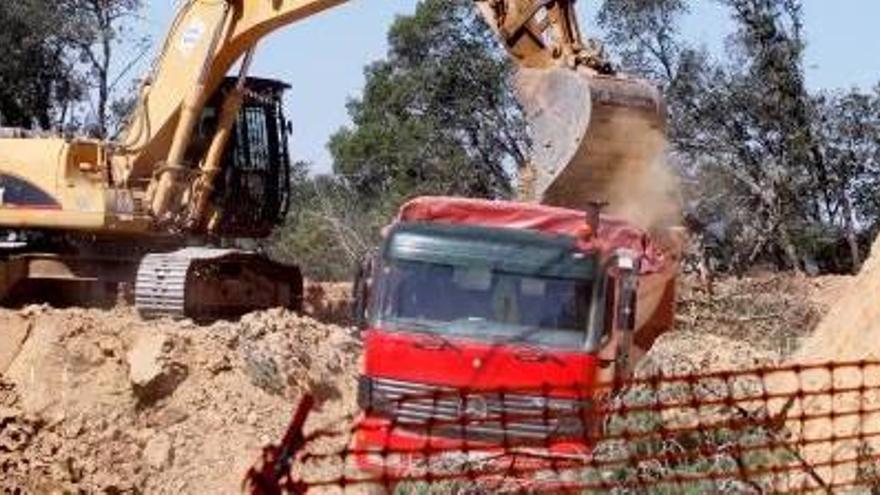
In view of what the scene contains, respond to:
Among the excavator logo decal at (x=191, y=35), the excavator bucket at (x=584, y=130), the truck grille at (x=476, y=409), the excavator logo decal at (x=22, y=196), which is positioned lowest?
the truck grille at (x=476, y=409)

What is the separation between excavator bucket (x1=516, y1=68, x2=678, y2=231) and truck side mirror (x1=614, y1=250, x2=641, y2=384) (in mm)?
3117

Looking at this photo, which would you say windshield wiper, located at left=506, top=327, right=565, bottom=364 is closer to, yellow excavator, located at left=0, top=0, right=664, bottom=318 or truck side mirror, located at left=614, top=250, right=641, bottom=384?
truck side mirror, located at left=614, top=250, right=641, bottom=384

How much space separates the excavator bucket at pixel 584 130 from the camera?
15.4 meters

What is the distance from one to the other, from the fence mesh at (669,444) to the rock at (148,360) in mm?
5830

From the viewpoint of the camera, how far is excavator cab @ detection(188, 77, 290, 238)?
19703mm

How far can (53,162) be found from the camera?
18.5 meters

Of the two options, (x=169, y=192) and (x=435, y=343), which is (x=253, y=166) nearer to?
(x=169, y=192)

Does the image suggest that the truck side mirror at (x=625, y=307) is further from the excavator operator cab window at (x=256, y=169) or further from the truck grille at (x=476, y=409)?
the excavator operator cab window at (x=256, y=169)

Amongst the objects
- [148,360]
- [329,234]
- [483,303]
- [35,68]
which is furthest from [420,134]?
[483,303]

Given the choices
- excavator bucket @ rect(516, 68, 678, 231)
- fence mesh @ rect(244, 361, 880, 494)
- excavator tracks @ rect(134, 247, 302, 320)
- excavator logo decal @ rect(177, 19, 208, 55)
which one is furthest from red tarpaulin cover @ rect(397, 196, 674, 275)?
excavator logo decal @ rect(177, 19, 208, 55)

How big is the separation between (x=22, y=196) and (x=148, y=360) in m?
3.84

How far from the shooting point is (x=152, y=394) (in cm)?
1559

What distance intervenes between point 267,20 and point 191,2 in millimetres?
1093

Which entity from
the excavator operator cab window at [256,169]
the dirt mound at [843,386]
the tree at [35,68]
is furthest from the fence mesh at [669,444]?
the tree at [35,68]
